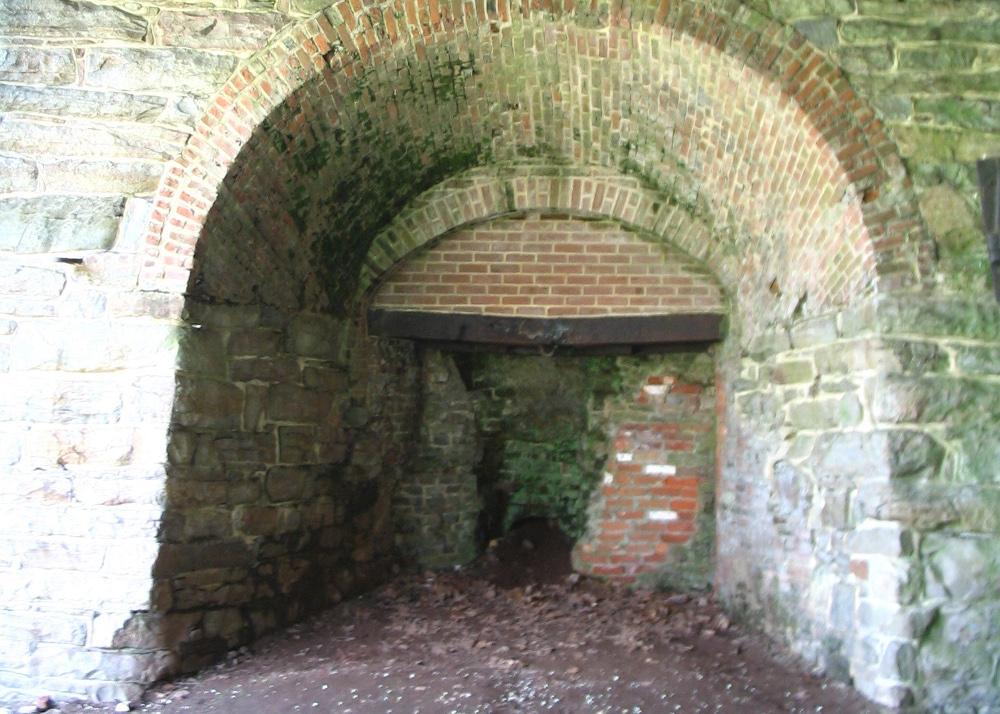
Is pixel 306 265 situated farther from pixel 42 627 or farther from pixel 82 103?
pixel 42 627

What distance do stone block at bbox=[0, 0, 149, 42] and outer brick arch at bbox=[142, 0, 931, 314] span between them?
60 centimetres

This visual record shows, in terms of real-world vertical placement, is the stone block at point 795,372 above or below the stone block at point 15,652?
above

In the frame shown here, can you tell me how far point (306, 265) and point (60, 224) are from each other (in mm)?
1290

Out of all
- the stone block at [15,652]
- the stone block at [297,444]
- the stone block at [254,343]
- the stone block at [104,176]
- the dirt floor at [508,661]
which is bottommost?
the dirt floor at [508,661]

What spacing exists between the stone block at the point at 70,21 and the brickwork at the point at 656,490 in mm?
3773

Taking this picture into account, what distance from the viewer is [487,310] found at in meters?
5.12

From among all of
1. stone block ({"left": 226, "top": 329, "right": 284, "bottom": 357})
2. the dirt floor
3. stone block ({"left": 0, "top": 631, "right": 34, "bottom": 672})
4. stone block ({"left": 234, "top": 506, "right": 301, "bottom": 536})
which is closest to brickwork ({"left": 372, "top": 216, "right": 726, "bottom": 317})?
stone block ({"left": 226, "top": 329, "right": 284, "bottom": 357})

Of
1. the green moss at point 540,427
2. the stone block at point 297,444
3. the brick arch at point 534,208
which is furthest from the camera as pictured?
the green moss at point 540,427

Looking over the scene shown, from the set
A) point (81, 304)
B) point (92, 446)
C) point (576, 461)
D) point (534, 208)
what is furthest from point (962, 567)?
point (81, 304)

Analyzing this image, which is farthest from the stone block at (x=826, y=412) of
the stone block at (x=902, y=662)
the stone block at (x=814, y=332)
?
the stone block at (x=902, y=662)

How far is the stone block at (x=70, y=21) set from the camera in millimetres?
3867

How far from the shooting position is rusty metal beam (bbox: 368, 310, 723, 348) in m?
5.04

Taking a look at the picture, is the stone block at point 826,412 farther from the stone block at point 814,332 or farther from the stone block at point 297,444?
the stone block at point 297,444

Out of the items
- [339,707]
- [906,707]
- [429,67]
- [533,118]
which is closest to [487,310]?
[533,118]
